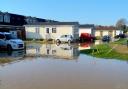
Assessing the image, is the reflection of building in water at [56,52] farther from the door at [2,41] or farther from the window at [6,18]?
the window at [6,18]

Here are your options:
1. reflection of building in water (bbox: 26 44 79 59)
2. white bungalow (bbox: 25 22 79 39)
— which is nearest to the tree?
white bungalow (bbox: 25 22 79 39)

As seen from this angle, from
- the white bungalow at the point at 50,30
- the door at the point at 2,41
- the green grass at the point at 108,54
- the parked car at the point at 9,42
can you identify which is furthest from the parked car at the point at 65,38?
the green grass at the point at 108,54

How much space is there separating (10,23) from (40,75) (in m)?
41.4

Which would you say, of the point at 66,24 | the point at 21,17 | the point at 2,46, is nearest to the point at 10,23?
the point at 21,17

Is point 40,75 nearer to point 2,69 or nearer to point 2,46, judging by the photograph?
point 2,69

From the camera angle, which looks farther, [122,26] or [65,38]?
[122,26]

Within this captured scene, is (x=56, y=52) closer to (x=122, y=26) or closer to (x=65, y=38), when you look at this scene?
(x=65, y=38)

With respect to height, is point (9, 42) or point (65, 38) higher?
point (65, 38)

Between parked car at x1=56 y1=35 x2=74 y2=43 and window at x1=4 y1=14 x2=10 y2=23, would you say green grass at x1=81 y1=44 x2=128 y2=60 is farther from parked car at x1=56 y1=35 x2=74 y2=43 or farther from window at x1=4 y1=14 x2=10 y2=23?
window at x1=4 y1=14 x2=10 y2=23

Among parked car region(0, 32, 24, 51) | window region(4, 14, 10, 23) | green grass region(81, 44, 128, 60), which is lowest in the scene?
green grass region(81, 44, 128, 60)

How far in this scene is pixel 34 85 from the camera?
11.2m

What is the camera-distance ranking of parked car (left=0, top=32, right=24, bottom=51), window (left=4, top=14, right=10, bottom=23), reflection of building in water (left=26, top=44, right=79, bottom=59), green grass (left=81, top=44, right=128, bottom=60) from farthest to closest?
window (left=4, top=14, right=10, bottom=23) → parked car (left=0, top=32, right=24, bottom=51) → reflection of building in water (left=26, top=44, right=79, bottom=59) → green grass (left=81, top=44, right=128, bottom=60)

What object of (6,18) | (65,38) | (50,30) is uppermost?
(6,18)

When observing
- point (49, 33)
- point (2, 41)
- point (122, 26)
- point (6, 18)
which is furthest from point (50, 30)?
point (122, 26)
